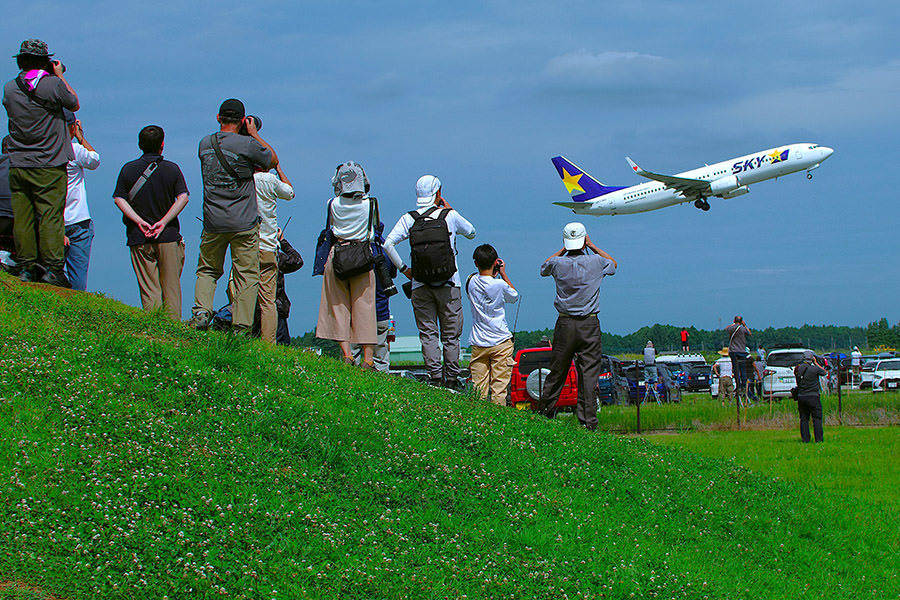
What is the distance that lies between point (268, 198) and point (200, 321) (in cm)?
154

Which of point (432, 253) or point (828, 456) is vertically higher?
point (432, 253)

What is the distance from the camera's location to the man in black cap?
830 cm

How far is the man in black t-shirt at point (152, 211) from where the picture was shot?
8.51 metres

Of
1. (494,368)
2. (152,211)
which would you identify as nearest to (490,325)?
(494,368)

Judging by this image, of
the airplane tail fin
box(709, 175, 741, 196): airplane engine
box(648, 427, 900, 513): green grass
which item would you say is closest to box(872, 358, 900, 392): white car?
box(709, 175, 741, 196): airplane engine

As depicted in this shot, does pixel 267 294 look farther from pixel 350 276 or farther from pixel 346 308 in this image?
pixel 350 276

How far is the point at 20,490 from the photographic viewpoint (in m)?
Result: 4.53

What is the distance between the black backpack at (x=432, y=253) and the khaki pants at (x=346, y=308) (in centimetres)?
50

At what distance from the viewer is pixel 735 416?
18266 millimetres

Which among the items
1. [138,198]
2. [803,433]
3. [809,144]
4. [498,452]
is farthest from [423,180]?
[809,144]

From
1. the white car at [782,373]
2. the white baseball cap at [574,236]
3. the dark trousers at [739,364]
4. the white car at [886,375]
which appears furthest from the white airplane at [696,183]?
the white baseball cap at [574,236]

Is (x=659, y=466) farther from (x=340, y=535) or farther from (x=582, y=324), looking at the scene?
(x=340, y=535)

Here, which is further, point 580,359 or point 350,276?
point 580,359

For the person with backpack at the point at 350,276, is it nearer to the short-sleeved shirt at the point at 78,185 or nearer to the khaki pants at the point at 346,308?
the khaki pants at the point at 346,308
